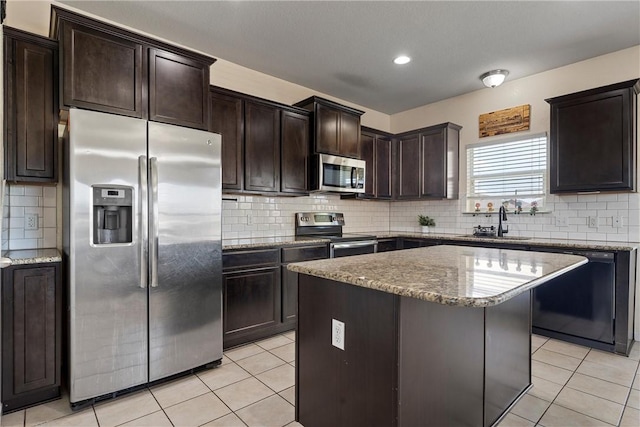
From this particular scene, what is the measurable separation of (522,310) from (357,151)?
276cm

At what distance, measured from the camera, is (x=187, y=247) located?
247cm

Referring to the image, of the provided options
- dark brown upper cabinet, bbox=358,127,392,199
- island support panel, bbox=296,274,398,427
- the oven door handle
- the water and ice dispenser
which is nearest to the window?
dark brown upper cabinet, bbox=358,127,392,199

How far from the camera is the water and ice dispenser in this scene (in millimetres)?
2143

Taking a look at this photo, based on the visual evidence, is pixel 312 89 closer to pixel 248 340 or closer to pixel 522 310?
pixel 248 340

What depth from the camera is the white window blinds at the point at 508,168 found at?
3.89 meters

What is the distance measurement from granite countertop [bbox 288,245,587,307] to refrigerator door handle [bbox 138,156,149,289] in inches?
46.2

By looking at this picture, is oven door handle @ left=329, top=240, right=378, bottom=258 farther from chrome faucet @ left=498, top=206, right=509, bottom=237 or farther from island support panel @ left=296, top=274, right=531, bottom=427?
island support panel @ left=296, top=274, right=531, bottom=427

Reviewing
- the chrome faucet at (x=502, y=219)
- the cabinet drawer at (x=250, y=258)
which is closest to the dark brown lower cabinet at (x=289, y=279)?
the cabinet drawer at (x=250, y=258)

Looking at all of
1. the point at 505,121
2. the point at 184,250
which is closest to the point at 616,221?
the point at 505,121

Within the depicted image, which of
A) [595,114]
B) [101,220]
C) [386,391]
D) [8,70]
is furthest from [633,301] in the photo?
[8,70]

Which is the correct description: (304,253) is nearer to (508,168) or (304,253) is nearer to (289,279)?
(289,279)

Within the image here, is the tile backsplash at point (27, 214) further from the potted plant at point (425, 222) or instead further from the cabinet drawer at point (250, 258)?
the potted plant at point (425, 222)

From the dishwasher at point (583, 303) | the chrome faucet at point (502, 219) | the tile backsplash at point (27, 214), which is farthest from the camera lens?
the chrome faucet at point (502, 219)

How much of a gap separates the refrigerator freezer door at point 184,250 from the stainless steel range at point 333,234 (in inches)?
55.0
